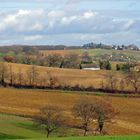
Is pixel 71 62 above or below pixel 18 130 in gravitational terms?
above

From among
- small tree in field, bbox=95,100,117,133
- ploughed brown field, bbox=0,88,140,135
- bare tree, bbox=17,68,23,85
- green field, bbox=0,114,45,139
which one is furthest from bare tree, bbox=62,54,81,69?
small tree in field, bbox=95,100,117,133

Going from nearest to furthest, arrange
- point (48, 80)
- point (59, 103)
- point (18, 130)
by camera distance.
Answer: point (18, 130) < point (59, 103) < point (48, 80)

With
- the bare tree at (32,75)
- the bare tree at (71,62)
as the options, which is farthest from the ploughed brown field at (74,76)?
the bare tree at (71,62)

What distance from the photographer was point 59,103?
75312mm

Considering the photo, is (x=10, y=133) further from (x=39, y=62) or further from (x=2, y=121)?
(x=39, y=62)

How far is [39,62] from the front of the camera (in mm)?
144375

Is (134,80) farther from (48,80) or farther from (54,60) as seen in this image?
(54,60)

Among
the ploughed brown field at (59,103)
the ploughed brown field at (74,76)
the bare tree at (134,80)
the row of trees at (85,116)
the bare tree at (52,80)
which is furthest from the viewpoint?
the ploughed brown field at (74,76)

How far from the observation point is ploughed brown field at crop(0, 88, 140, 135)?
5891 centimetres

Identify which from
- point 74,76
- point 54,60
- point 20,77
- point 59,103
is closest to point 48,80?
point 20,77

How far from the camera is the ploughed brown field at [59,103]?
58.9 metres

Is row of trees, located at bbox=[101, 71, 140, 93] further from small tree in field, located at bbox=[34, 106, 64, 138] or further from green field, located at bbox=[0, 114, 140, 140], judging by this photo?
small tree in field, located at bbox=[34, 106, 64, 138]

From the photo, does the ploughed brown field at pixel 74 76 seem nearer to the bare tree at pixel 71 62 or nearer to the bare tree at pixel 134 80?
the bare tree at pixel 134 80

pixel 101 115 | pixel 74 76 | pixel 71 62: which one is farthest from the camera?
pixel 71 62
